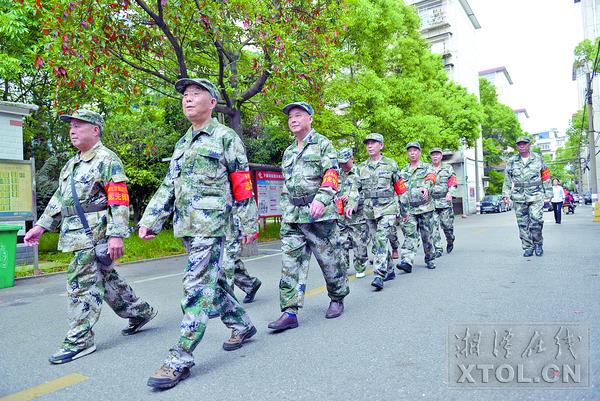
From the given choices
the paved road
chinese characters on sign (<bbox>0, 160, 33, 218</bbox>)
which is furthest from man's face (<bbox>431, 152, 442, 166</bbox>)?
chinese characters on sign (<bbox>0, 160, 33, 218</bbox>)

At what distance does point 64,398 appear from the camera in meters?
2.94

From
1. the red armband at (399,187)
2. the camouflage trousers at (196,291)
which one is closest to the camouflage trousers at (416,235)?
the red armband at (399,187)

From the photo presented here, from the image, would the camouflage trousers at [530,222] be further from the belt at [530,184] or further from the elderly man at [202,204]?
the elderly man at [202,204]

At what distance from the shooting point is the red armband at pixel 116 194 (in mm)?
3902

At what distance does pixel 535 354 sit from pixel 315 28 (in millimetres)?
8346

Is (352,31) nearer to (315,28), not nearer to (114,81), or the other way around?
(315,28)

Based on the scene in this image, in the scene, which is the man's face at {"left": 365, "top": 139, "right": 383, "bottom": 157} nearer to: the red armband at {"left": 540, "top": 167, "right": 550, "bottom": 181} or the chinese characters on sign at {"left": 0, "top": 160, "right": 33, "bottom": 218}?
the red armband at {"left": 540, "top": 167, "right": 550, "bottom": 181}

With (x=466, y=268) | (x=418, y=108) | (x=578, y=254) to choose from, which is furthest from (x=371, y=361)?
(x=418, y=108)

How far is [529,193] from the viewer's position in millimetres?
8453

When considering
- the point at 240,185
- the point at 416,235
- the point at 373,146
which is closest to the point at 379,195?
the point at 373,146

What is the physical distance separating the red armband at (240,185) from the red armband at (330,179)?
96 centimetres

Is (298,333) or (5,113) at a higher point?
(5,113)

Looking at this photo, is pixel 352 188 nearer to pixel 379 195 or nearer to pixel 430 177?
pixel 379 195

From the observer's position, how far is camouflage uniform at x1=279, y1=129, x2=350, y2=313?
4.37m
